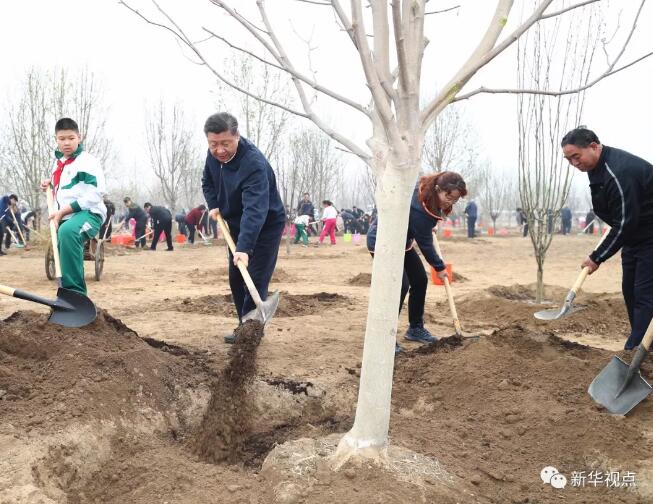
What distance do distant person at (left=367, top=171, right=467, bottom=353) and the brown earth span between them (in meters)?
0.35

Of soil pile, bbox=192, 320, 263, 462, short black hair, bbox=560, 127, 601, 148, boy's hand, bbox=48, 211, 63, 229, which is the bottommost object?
soil pile, bbox=192, 320, 263, 462

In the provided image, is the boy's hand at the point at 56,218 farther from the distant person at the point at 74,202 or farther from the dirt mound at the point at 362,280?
the dirt mound at the point at 362,280

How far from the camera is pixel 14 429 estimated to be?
2.66m

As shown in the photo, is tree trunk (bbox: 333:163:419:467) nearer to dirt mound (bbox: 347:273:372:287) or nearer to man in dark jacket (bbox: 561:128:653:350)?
man in dark jacket (bbox: 561:128:653:350)

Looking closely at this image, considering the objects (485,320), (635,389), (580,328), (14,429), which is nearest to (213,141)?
(14,429)

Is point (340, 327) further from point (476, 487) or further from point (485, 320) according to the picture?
point (476, 487)

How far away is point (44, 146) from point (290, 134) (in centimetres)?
1058

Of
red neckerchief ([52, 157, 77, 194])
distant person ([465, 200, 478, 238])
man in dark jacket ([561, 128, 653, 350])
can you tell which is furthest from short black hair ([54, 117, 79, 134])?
distant person ([465, 200, 478, 238])

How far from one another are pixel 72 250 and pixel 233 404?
1.64 metres

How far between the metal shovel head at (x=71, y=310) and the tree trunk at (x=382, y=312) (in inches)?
85.4

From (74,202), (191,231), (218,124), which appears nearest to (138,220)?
(191,231)

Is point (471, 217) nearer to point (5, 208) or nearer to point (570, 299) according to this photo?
point (5, 208)

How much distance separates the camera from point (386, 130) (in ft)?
7.32

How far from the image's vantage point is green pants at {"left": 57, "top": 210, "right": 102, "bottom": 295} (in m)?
3.98
